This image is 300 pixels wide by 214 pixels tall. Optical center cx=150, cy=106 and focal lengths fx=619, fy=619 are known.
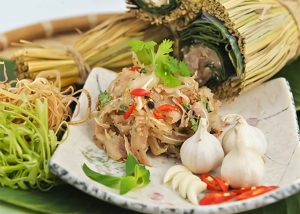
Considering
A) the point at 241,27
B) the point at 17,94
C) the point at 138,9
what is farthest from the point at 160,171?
the point at 138,9

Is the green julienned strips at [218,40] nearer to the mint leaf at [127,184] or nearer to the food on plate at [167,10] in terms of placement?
the food on plate at [167,10]

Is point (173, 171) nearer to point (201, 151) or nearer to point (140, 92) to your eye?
point (201, 151)

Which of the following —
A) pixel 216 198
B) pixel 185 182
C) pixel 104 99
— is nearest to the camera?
pixel 216 198

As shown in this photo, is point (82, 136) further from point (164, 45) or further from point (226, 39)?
point (226, 39)

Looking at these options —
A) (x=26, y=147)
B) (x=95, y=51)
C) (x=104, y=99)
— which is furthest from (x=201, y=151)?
(x=95, y=51)

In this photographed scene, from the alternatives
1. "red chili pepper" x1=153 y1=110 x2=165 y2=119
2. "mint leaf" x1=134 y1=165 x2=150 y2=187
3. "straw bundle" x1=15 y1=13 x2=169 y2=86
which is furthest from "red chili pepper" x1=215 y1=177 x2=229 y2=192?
"straw bundle" x1=15 y1=13 x2=169 y2=86

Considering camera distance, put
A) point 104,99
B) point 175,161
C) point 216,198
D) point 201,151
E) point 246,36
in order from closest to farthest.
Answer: point 216,198, point 201,151, point 175,161, point 104,99, point 246,36

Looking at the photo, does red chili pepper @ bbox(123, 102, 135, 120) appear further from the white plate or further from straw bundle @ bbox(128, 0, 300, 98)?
straw bundle @ bbox(128, 0, 300, 98)

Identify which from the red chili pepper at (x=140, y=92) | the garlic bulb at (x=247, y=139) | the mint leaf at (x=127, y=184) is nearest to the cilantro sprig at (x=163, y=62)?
the red chili pepper at (x=140, y=92)
